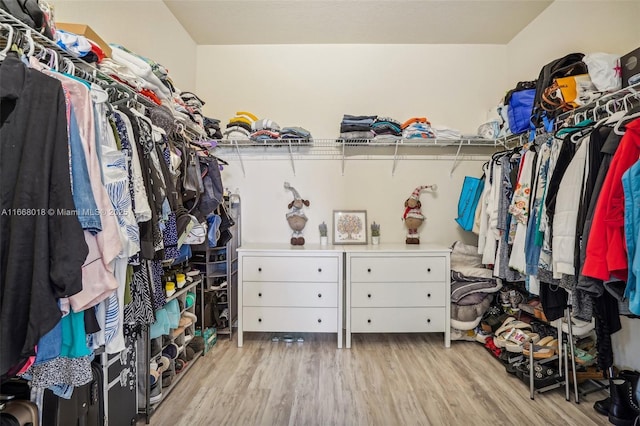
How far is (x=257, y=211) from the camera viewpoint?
302 centimetres

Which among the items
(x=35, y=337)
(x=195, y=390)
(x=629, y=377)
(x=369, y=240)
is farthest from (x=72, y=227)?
(x=629, y=377)

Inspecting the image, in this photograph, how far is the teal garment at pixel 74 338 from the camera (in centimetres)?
93

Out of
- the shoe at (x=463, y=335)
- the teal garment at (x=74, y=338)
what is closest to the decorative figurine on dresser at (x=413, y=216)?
the shoe at (x=463, y=335)

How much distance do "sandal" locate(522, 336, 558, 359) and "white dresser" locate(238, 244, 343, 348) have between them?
136 centimetres

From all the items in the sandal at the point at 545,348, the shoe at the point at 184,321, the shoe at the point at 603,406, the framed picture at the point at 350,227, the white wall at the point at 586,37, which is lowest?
the shoe at the point at 603,406

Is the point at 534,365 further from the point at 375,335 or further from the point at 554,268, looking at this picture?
the point at 375,335

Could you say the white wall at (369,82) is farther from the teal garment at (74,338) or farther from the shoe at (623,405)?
the teal garment at (74,338)

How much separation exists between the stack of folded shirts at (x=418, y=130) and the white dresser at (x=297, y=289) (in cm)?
126

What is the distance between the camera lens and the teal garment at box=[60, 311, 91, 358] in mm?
930

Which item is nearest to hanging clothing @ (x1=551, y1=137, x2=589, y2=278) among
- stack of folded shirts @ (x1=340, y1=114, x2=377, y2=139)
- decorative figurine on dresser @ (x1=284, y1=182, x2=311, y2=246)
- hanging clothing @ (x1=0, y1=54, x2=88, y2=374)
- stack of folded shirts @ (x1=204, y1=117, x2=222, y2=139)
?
stack of folded shirts @ (x1=340, y1=114, x2=377, y2=139)

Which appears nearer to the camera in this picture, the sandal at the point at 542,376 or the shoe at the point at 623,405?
the shoe at the point at 623,405

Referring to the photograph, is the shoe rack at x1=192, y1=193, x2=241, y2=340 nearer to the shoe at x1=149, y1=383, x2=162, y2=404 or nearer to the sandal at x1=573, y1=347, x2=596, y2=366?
the shoe at x1=149, y1=383, x2=162, y2=404

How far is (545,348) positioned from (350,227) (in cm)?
172

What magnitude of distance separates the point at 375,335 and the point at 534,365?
1.20 meters
